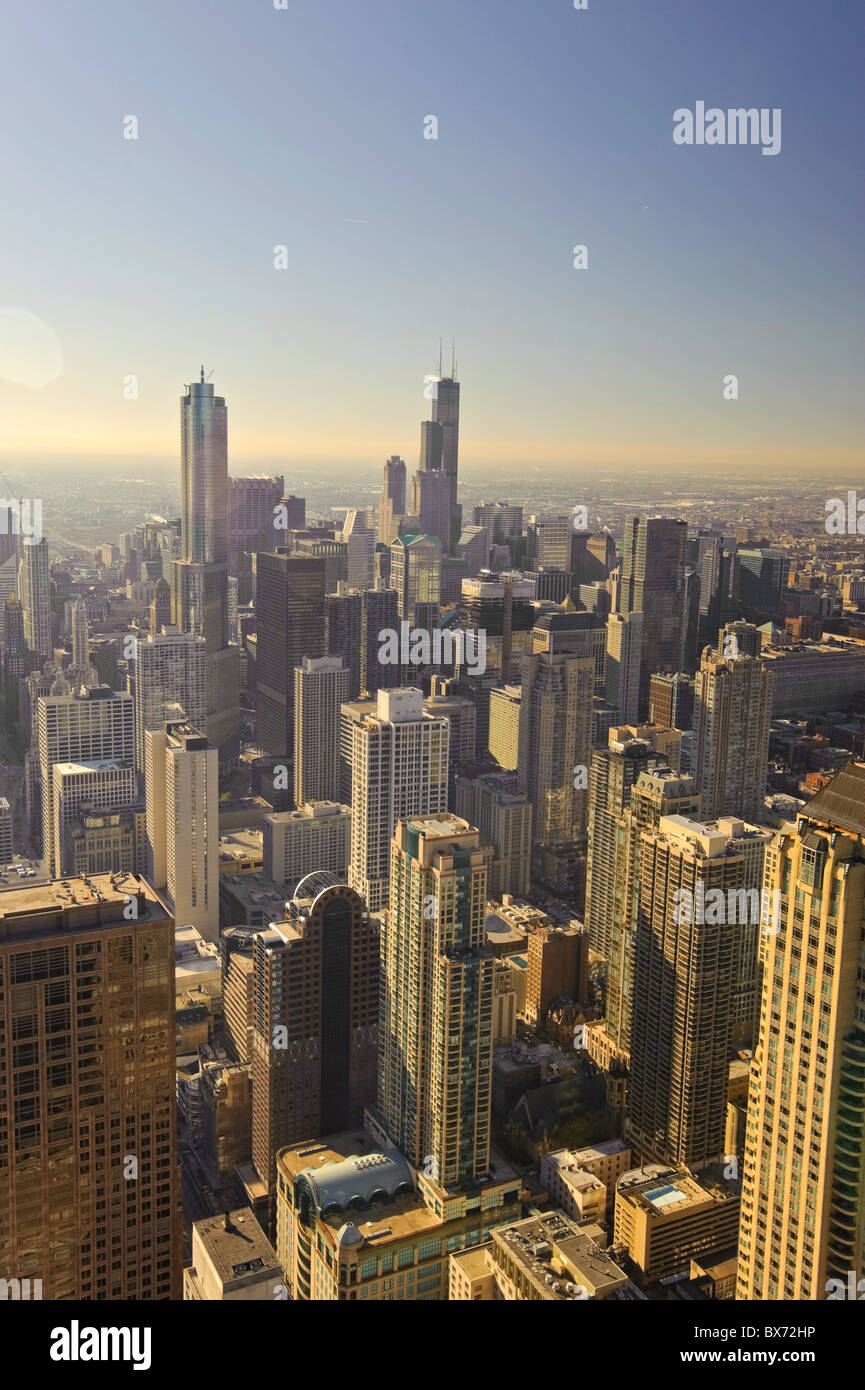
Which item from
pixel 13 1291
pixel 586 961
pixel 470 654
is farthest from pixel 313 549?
pixel 13 1291

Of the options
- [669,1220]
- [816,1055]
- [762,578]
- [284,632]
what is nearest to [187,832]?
[284,632]

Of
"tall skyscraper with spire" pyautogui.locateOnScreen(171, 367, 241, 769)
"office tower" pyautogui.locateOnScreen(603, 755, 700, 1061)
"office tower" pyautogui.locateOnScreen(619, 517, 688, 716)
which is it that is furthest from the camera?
"tall skyscraper with spire" pyautogui.locateOnScreen(171, 367, 241, 769)

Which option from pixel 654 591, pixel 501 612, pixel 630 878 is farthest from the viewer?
pixel 501 612

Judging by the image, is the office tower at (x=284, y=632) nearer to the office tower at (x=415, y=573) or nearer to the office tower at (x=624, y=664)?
the office tower at (x=415, y=573)

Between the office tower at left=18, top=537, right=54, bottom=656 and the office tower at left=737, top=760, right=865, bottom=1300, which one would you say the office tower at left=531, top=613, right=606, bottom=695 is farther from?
the office tower at left=737, top=760, right=865, bottom=1300

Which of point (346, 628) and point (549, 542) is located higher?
point (549, 542)

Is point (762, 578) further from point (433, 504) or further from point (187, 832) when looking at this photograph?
point (433, 504)

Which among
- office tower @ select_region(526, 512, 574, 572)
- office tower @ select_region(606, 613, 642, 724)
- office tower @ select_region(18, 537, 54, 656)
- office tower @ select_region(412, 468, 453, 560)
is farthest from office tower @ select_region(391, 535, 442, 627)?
office tower @ select_region(18, 537, 54, 656)
